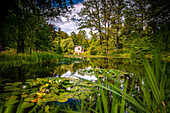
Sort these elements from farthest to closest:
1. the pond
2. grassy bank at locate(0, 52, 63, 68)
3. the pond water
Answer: grassy bank at locate(0, 52, 63, 68)
the pond water
the pond

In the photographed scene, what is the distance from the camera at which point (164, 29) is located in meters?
0.45

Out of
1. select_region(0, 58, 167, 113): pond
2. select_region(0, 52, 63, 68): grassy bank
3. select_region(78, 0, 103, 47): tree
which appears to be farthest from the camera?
select_region(78, 0, 103, 47): tree

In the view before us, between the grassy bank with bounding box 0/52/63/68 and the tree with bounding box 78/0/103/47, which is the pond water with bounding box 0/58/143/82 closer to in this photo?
the grassy bank with bounding box 0/52/63/68

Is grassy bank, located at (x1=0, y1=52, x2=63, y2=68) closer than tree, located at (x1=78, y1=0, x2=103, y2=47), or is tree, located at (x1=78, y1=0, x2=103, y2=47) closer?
grassy bank, located at (x1=0, y1=52, x2=63, y2=68)

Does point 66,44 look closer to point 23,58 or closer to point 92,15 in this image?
point 92,15

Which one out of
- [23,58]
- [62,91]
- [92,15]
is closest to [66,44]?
[92,15]

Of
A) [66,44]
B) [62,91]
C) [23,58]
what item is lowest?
Result: [62,91]

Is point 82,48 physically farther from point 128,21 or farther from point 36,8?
point 36,8

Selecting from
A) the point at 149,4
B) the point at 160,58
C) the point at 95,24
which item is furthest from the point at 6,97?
the point at 95,24

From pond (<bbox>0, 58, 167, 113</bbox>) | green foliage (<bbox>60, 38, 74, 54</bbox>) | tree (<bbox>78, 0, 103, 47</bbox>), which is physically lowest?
pond (<bbox>0, 58, 167, 113</bbox>)

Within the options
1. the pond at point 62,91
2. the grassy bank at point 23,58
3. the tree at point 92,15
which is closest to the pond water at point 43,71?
the pond at point 62,91

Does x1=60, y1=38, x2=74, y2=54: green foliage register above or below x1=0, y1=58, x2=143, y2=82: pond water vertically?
above

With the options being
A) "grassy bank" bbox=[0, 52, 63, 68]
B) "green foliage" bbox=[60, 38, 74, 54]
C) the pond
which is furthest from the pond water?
"green foliage" bbox=[60, 38, 74, 54]

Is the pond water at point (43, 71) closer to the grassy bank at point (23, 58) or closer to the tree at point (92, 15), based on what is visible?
the grassy bank at point (23, 58)
